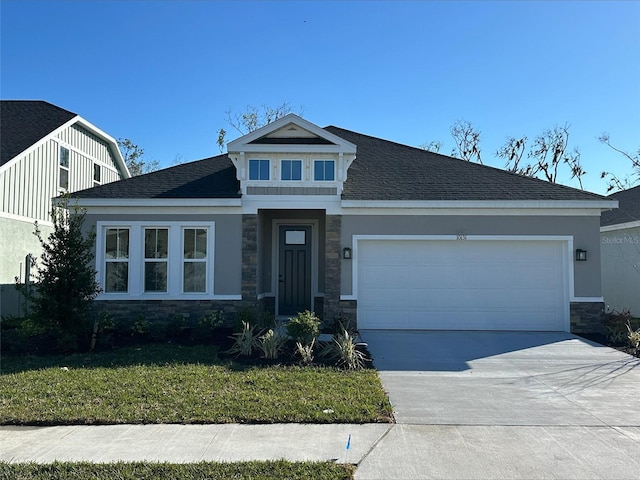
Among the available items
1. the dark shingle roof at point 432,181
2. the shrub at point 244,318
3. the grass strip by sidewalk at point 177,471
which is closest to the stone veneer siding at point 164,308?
the shrub at point 244,318

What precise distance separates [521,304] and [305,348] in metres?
5.74

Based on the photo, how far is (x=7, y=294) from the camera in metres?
13.4

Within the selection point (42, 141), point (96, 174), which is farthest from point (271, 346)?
point (96, 174)

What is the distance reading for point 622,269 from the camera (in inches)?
582

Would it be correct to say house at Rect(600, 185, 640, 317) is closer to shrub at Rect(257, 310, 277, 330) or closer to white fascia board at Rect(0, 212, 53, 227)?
shrub at Rect(257, 310, 277, 330)

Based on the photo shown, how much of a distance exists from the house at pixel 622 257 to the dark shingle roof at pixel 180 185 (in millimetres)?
11658

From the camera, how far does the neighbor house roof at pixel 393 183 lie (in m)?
11.2

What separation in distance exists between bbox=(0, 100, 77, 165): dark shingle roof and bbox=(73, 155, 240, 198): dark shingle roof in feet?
13.3

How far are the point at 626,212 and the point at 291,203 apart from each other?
11.3 metres

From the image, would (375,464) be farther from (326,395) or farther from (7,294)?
(7,294)

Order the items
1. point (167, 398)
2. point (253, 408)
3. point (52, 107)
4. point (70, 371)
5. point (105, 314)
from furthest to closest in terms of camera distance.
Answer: point (52, 107), point (105, 314), point (70, 371), point (167, 398), point (253, 408)

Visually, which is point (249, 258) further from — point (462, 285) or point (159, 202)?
point (462, 285)

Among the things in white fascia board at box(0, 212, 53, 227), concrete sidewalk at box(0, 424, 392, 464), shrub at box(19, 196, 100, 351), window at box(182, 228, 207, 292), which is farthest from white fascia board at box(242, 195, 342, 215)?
white fascia board at box(0, 212, 53, 227)

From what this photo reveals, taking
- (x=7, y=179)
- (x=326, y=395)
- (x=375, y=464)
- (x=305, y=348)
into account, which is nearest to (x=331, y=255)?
(x=305, y=348)
